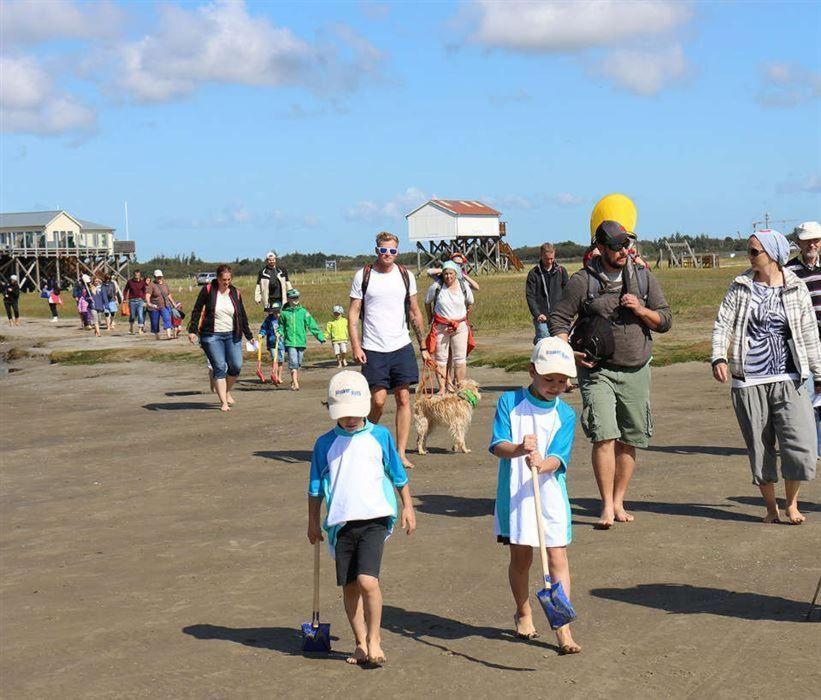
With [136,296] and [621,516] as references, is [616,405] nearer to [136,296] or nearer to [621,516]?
[621,516]

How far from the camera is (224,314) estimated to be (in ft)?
54.3

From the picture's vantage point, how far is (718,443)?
12.2 m

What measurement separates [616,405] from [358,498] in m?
3.07

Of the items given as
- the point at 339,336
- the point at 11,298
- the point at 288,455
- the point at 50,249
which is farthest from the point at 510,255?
the point at 288,455

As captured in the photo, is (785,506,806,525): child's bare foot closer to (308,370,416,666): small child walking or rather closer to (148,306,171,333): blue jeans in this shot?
(308,370,416,666): small child walking

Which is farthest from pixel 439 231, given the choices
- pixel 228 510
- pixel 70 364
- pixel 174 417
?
pixel 228 510

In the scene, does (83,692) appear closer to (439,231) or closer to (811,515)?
(811,515)

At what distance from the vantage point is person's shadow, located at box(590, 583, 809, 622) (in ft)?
21.8

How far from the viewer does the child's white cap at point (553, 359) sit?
6105 mm

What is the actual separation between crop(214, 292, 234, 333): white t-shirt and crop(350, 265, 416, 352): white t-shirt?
18.1 feet

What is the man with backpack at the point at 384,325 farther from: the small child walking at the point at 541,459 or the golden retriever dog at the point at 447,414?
the small child walking at the point at 541,459

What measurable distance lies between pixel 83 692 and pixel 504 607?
2298mm

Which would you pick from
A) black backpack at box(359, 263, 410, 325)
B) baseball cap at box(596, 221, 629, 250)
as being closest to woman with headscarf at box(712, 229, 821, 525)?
baseball cap at box(596, 221, 629, 250)

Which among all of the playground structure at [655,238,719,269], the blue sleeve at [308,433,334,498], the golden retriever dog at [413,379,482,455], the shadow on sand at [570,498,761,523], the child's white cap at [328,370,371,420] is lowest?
the shadow on sand at [570,498,761,523]
